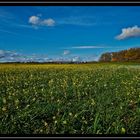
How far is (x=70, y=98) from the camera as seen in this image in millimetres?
3758

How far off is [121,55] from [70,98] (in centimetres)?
70

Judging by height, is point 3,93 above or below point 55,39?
below

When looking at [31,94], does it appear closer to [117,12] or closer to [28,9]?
[28,9]

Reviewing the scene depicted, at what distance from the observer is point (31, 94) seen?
3793 millimetres

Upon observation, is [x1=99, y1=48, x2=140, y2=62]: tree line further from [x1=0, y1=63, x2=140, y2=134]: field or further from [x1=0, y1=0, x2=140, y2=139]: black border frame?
[x1=0, y1=0, x2=140, y2=139]: black border frame

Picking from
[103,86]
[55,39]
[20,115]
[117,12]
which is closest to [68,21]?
[55,39]

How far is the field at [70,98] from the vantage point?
3490 millimetres

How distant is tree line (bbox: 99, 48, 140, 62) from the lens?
3801 mm
